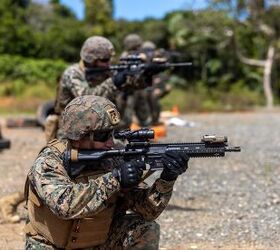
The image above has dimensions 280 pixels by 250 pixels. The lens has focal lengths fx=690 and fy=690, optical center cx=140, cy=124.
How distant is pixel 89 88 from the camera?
6297mm

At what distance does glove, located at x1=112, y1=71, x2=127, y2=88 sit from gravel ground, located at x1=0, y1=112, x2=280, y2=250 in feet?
4.09

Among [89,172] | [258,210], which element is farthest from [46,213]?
[258,210]

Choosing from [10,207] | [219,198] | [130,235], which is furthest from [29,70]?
[130,235]

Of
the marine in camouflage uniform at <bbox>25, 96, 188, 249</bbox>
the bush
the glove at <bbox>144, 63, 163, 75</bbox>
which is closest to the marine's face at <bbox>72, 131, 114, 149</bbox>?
the marine in camouflage uniform at <bbox>25, 96, 188, 249</bbox>

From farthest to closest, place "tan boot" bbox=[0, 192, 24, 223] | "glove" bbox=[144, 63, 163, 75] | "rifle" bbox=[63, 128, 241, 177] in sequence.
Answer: "glove" bbox=[144, 63, 163, 75], "tan boot" bbox=[0, 192, 24, 223], "rifle" bbox=[63, 128, 241, 177]

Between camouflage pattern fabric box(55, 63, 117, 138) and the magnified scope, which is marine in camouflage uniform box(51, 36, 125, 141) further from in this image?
the magnified scope

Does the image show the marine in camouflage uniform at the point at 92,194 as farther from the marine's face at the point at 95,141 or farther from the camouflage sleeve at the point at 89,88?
the camouflage sleeve at the point at 89,88

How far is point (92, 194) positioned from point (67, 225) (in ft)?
0.90

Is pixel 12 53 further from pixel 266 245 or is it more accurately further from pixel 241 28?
pixel 266 245

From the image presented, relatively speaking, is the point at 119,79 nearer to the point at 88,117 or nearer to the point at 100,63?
the point at 100,63

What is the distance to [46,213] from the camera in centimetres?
353

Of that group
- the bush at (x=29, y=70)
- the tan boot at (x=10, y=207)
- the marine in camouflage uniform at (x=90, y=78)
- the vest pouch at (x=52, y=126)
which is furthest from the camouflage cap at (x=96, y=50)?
the bush at (x=29, y=70)

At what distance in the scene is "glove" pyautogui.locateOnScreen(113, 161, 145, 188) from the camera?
3350 millimetres

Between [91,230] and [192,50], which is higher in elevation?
[91,230]
